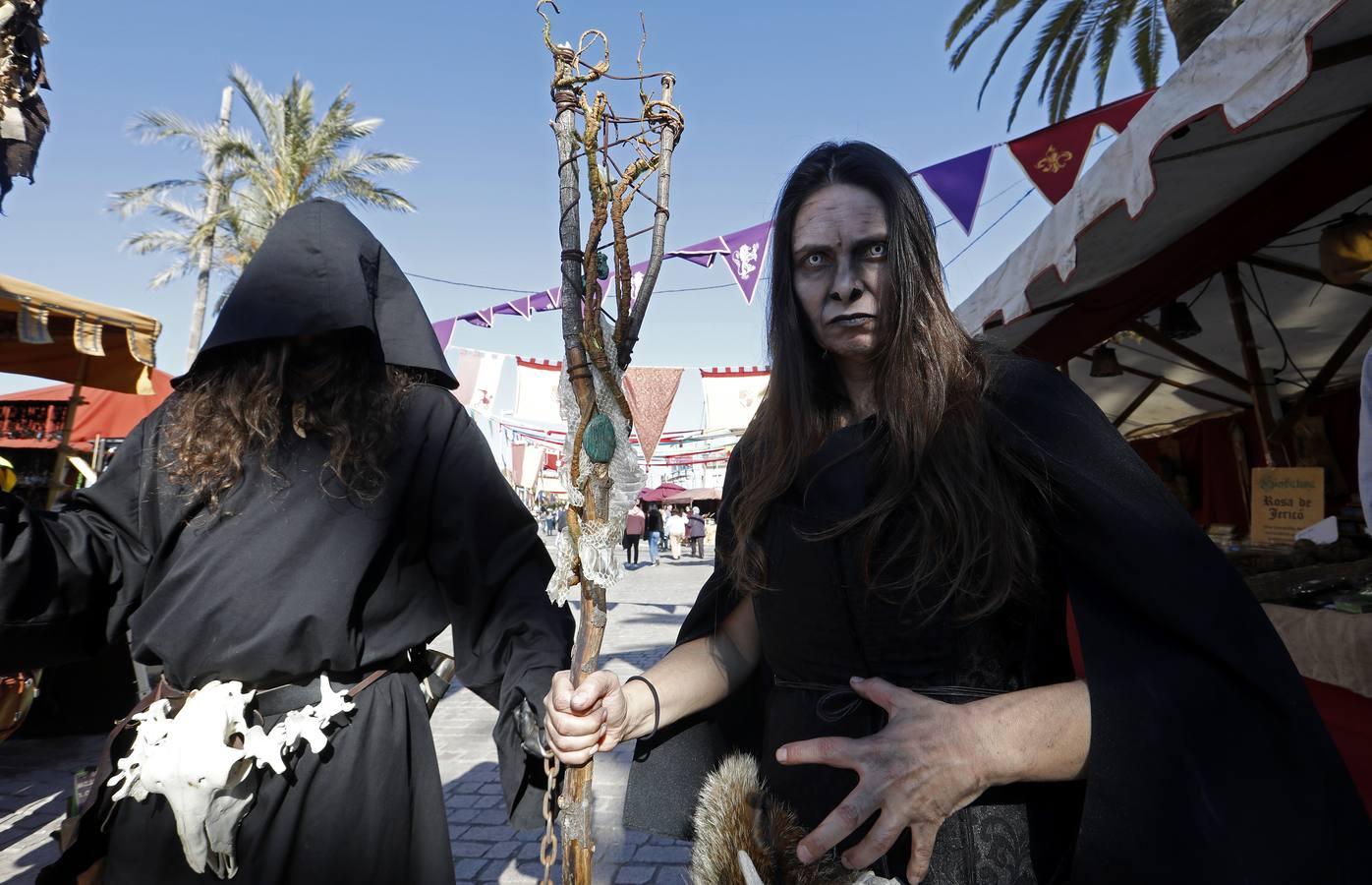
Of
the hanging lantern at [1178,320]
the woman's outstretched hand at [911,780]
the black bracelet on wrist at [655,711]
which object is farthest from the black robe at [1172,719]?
the hanging lantern at [1178,320]

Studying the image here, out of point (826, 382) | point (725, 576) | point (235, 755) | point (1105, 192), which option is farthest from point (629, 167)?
point (1105, 192)

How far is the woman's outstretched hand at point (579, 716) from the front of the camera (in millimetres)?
1252

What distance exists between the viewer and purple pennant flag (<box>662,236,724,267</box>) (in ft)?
30.6

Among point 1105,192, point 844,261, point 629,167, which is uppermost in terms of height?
point 1105,192

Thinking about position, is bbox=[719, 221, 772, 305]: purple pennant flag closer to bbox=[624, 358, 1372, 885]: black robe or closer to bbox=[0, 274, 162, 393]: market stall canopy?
bbox=[0, 274, 162, 393]: market stall canopy

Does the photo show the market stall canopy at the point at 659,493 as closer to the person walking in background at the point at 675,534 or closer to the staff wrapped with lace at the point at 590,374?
the person walking in background at the point at 675,534

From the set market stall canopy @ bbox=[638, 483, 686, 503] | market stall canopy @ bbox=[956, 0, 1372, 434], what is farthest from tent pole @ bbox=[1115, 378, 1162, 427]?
market stall canopy @ bbox=[638, 483, 686, 503]

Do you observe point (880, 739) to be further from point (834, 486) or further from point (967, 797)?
point (834, 486)

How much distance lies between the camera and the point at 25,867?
11.1ft

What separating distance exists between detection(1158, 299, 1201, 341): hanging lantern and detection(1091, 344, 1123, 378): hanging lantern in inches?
42.0

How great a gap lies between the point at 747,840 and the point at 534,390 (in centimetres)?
1212

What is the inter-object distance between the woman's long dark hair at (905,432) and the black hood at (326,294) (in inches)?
41.5

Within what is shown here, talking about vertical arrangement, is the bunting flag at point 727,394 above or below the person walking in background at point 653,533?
above

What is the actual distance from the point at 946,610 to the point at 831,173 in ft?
2.97
